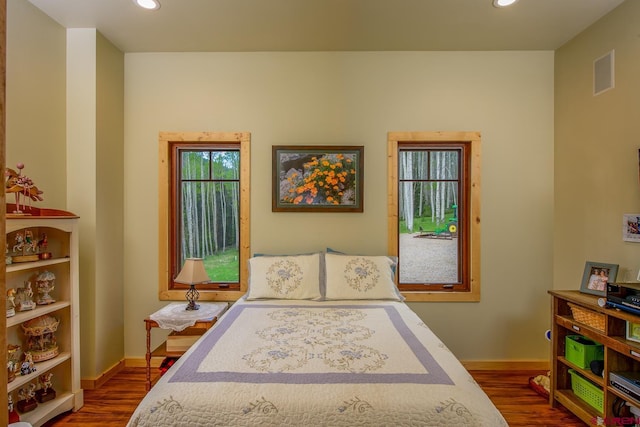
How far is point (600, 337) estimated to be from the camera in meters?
1.98

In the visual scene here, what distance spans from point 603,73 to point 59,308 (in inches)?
164

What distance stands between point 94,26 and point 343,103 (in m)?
2.08

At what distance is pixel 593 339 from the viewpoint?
205 centimetres

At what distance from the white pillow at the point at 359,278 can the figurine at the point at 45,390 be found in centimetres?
196

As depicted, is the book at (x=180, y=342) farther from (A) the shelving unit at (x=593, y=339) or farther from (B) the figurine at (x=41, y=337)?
(A) the shelving unit at (x=593, y=339)

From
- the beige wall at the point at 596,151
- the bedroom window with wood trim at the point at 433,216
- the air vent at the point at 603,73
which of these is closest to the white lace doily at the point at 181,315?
the bedroom window with wood trim at the point at 433,216

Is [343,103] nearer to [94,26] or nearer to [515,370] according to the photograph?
[94,26]

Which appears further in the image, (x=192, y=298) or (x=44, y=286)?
(x=192, y=298)

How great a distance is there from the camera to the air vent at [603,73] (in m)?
2.36

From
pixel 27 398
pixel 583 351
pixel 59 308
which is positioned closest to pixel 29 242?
pixel 59 308

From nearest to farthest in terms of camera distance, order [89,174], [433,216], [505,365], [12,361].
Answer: [12,361] < [89,174] < [505,365] < [433,216]

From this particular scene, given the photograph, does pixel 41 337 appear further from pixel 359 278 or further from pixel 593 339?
pixel 593 339

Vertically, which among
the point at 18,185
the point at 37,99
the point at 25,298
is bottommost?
the point at 25,298

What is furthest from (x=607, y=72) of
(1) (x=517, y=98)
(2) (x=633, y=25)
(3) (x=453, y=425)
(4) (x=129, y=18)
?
(4) (x=129, y=18)
